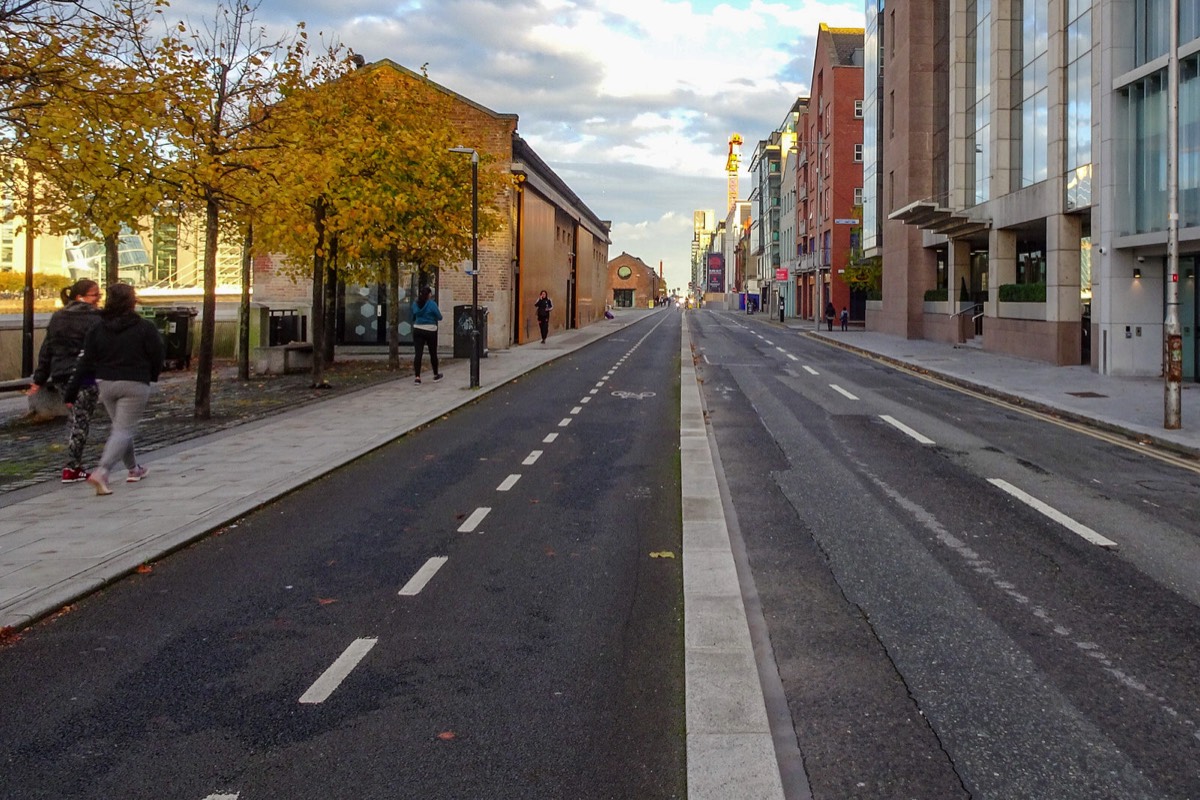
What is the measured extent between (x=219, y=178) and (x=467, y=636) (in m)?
10.4

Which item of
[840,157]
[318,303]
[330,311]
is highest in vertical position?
[840,157]

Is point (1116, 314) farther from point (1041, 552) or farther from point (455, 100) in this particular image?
point (455, 100)

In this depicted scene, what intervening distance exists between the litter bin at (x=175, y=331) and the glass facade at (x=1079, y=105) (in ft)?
73.4

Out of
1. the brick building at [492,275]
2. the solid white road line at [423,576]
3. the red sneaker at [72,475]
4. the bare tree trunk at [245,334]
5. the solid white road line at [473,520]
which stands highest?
the brick building at [492,275]

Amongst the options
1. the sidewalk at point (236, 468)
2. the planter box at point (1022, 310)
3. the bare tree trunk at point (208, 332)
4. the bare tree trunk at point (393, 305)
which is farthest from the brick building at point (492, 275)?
the planter box at point (1022, 310)

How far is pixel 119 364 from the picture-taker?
8812mm

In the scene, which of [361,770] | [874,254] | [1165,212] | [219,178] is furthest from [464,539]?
[874,254]

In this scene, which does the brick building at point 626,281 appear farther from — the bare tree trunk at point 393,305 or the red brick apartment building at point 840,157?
the bare tree trunk at point 393,305

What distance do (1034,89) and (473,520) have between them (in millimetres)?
26189

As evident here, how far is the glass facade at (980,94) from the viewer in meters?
31.9

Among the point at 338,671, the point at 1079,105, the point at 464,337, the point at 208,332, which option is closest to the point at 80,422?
the point at 208,332

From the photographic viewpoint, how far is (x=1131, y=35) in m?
22.0

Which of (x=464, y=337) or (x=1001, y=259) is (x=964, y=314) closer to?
(x=1001, y=259)

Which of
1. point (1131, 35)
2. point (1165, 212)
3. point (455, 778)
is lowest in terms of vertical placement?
point (455, 778)
